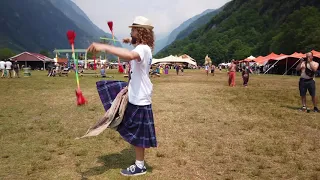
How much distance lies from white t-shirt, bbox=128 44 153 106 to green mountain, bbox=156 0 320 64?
66394 mm

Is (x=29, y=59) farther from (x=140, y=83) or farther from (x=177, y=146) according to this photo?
(x=140, y=83)

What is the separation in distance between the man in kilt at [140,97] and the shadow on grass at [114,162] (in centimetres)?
40

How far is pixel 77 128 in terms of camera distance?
8195mm

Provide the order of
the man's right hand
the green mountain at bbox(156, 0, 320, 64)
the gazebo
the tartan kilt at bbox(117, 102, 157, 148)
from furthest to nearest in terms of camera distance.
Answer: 1. the gazebo
2. the green mountain at bbox(156, 0, 320, 64)
3. the man's right hand
4. the tartan kilt at bbox(117, 102, 157, 148)

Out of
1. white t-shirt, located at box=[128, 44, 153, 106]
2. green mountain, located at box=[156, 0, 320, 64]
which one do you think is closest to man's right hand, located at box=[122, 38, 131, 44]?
white t-shirt, located at box=[128, 44, 153, 106]

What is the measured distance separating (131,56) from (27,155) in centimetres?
319

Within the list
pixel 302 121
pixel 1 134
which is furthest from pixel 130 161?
pixel 302 121

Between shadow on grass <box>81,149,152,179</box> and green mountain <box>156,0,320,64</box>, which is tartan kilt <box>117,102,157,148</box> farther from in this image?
green mountain <box>156,0,320,64</box>

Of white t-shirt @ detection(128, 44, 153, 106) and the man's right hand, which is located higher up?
the man's right hand

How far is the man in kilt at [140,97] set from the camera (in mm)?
4559

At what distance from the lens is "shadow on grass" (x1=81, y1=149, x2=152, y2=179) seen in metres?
5.11

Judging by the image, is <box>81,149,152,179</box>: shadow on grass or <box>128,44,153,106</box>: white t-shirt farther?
<box>81,149,152,179</box>: shadow on grass

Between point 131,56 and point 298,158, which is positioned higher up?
point 131,56

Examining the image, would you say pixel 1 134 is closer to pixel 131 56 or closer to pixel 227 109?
pixel 131 56
